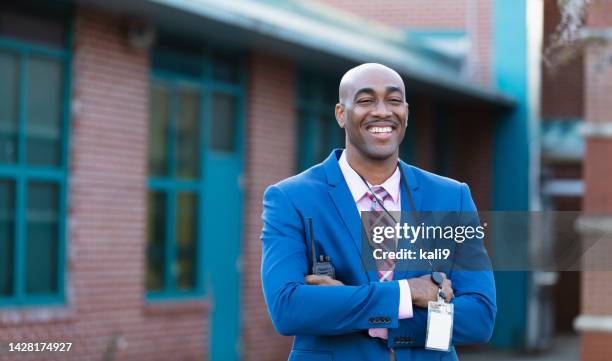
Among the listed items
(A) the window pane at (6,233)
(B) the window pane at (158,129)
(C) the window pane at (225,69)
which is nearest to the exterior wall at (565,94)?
(C) the window pane at (225,69)

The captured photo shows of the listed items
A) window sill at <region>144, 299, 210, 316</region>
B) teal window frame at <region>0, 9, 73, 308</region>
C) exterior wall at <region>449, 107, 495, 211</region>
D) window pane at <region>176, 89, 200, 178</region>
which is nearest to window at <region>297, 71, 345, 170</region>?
window pane at <region>176, 89, 200, 178</region>

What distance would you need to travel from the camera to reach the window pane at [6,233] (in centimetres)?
918

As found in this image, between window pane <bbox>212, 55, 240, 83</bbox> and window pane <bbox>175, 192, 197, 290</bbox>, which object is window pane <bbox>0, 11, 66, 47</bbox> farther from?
window pane <bbox>212, 55, 240, 83</bbox>

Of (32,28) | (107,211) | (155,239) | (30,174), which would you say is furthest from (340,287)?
(155,239)

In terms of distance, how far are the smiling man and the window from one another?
10522 millimetres

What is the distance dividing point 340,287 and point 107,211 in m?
7.46

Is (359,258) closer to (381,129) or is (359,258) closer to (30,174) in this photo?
(381,129)

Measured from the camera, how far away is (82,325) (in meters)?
9.77

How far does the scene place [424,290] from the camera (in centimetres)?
296

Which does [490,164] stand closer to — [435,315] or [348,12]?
[348,12]

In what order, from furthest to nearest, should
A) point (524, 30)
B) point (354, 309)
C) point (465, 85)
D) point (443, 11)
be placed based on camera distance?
point (443, 11), point (524, 30), point (465, 85), point (354, 309)

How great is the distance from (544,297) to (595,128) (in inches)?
239

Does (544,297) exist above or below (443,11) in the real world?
below

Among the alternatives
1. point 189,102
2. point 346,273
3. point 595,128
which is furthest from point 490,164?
point 346,273
